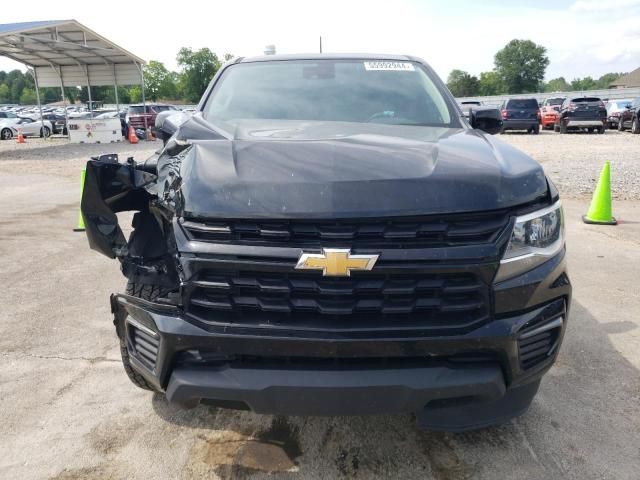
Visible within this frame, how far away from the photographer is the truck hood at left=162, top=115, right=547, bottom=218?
1.85 m

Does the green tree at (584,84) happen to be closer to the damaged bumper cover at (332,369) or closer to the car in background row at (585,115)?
the car in background row at (585,115)

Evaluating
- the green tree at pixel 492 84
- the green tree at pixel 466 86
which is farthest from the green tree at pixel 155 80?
the green tree at pixel 492 84

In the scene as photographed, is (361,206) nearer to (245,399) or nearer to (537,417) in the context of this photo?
(245,399)

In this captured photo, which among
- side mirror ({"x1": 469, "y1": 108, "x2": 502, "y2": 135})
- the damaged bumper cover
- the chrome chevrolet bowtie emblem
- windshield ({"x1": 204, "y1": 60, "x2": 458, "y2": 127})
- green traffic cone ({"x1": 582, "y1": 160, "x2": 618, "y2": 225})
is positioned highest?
windshield ({"x1": 204, "y1": 60, "x2": 458, "y2": 127})

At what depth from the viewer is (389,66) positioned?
354cm

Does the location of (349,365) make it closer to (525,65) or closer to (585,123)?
(585,123)

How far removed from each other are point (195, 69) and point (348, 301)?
286 ft

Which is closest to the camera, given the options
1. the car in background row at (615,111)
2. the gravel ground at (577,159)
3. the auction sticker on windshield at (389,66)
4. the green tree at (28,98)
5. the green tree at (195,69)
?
the auction sticker on windshield at (389,66)

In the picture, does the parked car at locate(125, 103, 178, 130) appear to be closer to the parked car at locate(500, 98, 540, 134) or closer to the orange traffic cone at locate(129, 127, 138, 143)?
the orange traffic cone at locate(129, 127, 138, 143)

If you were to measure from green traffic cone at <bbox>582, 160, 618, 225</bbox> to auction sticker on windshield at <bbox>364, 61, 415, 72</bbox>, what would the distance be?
4.57m

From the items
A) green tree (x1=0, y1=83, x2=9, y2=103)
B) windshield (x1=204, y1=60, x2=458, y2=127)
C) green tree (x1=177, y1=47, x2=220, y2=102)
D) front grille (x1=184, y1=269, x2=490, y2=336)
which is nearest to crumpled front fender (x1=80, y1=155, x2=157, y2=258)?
front grille (x1=184, y1=269, x2=490, y2=336)

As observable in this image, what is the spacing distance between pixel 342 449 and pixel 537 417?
1.06 meters

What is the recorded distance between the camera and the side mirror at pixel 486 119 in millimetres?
3326

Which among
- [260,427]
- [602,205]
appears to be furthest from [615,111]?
[260,427]
